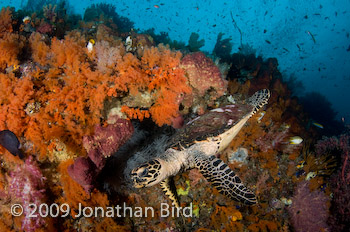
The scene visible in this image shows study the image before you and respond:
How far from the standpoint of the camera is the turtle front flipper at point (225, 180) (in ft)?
8.23

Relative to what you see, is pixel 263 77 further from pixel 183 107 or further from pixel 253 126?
pixel 183 107

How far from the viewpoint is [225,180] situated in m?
2.62

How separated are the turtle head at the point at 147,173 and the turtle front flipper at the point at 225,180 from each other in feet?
2.42

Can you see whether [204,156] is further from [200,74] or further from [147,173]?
[200,74]

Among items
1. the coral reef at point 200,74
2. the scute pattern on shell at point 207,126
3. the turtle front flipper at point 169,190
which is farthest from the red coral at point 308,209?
the coral reef at point 200,74

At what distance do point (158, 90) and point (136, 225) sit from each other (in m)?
2.29

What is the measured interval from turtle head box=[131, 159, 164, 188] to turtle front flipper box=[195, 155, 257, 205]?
0.74 m

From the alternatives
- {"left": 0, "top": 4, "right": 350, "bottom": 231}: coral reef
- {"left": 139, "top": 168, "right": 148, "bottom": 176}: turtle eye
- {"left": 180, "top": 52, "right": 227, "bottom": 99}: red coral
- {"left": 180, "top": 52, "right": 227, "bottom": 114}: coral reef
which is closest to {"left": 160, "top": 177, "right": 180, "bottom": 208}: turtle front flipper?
{"left": 0, "top": 4, "right": 350, "bottom": 231}: coral reef

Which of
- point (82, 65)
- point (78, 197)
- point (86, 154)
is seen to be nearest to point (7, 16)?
point (82, 65)

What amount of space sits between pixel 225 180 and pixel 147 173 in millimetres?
Result: 1135

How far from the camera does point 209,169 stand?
276 cm

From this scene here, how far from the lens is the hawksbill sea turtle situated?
255cm

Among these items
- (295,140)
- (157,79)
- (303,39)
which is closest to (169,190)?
(157,79)

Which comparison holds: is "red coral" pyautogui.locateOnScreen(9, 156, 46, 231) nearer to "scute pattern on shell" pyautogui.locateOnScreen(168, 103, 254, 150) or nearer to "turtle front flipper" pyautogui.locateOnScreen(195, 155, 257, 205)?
"scute pattern on shell" pyautogui.locateOnScreen(168, 103, 254, 150)
